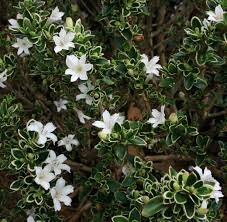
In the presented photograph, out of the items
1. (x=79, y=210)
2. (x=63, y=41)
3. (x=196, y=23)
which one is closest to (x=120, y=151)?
(x=63, y=41)

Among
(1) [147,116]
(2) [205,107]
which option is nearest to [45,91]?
(1) [147,116]

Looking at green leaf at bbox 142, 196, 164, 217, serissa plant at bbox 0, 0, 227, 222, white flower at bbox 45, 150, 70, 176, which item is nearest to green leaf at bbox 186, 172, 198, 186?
serissa plant at bbox 0, 0, 227, 222

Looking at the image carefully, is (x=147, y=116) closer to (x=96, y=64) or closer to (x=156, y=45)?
(x=96, y=64)

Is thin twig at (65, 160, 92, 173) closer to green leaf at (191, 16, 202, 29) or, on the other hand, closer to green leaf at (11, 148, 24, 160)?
green leaf at (11, 148, 24, 160)

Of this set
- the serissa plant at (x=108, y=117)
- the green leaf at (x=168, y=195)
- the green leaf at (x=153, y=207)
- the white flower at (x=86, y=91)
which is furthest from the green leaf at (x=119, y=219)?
the white flower at (x=86, y=91)

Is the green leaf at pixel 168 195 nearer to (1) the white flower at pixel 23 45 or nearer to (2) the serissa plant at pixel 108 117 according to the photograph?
(2) the serissa plant at pixel 108 117
